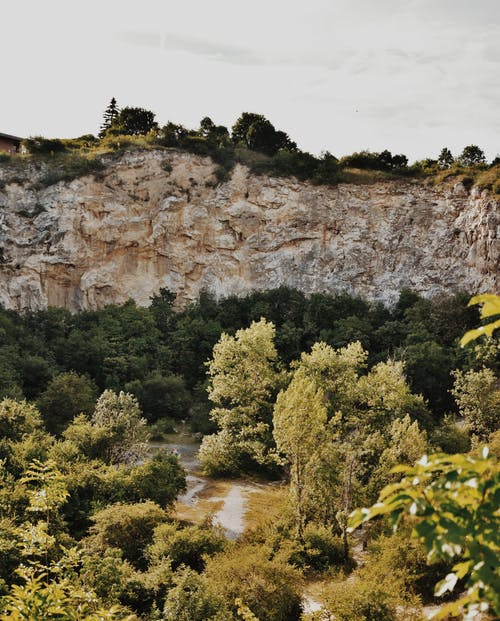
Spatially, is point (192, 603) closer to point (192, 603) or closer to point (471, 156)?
point (192, 603)

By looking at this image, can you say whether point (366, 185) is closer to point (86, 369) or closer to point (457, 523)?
point (86, 369)

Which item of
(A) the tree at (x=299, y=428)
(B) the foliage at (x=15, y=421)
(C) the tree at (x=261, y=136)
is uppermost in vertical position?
(C) the tree at (x=261, y=136)

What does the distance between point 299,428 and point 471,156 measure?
42.1m

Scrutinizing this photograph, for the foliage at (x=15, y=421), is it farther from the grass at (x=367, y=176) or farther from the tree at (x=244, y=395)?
the grass at (x=367, y=176)

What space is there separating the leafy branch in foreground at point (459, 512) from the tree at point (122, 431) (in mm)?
25042

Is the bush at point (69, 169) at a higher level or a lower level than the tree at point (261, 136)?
lower

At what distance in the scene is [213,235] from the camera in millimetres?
53500

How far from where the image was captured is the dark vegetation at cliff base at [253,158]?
2053 inches

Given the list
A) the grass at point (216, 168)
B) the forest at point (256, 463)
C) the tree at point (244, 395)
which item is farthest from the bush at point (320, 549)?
the grass at point (216, 168)

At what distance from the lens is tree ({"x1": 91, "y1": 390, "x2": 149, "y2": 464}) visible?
89.6 ft

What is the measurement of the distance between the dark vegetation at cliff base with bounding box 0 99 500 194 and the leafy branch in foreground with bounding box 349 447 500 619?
50066 mm

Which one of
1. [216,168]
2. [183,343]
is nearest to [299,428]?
[183,343]

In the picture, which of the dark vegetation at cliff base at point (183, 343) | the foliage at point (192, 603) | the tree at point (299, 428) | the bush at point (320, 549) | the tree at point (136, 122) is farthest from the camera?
the tree at point (136, 122)

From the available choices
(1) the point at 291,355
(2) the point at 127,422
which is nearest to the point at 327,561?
(2) the point at 127,422
